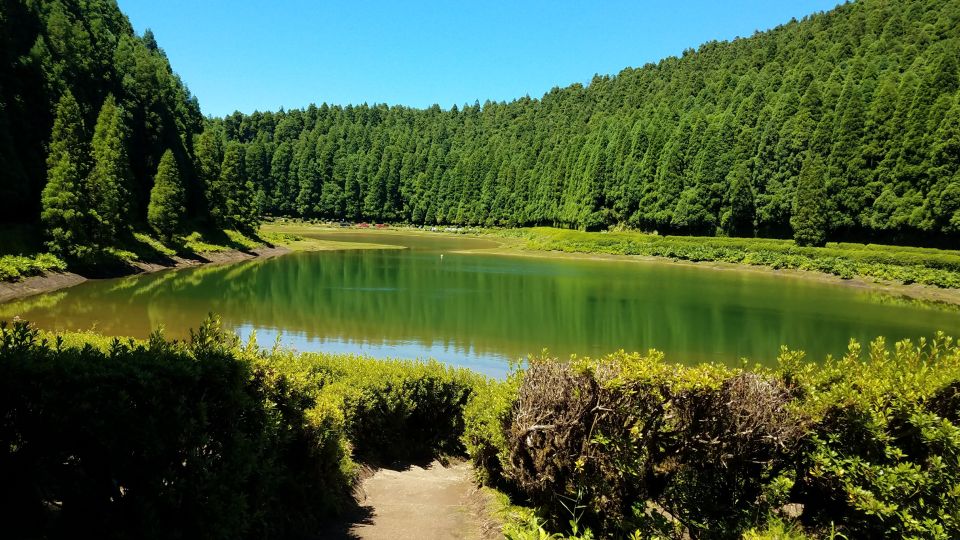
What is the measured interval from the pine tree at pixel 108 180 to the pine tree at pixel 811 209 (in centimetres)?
5586

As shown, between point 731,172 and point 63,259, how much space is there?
61404 mm

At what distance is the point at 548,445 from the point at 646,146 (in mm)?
80373

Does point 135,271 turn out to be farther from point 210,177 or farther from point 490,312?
point 210,177

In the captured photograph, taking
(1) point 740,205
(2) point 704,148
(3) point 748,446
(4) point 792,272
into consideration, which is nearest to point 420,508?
(3) point 748,446

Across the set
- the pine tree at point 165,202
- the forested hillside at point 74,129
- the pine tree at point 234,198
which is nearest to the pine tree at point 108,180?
the forested hillside at point 74,129

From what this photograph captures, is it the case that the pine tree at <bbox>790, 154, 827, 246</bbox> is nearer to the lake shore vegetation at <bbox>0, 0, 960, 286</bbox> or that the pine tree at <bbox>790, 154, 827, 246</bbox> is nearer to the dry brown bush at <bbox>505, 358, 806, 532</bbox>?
the lake shore vegetation at <bbox>0, 0, 960, 286</bbox>

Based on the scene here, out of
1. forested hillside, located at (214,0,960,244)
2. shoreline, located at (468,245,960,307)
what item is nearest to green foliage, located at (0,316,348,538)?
shoreline, located at (468,245,960,307)

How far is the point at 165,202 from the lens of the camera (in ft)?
153

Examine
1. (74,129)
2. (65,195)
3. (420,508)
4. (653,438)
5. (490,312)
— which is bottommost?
(490,312)

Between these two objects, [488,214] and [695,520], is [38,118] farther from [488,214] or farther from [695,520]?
[488,214]

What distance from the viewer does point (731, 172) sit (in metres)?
64.8

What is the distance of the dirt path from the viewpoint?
6848 mm

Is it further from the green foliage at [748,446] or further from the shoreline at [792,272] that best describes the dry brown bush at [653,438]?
the shoreline at [792,272]

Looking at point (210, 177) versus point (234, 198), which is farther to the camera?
point (234, 198)
